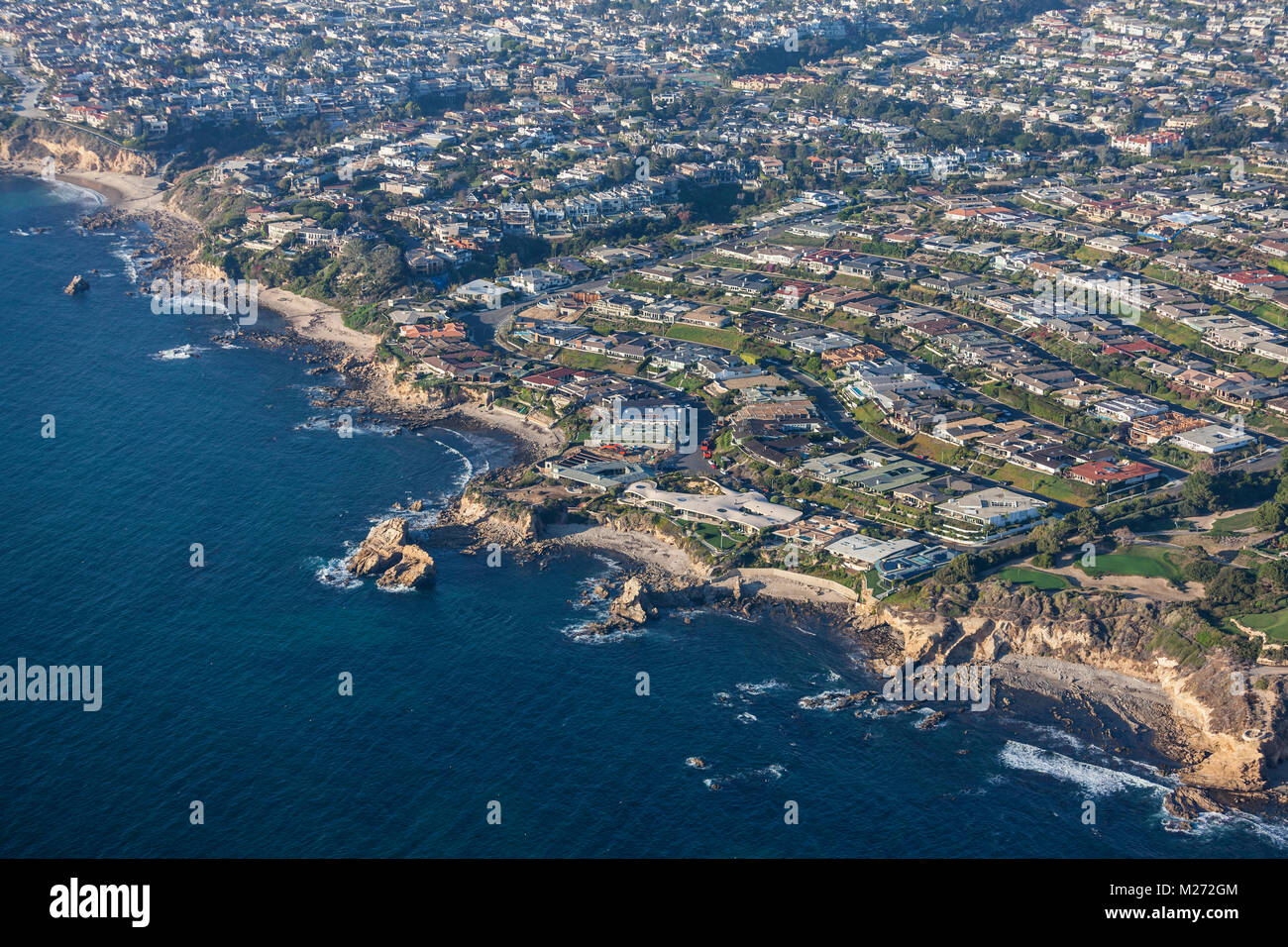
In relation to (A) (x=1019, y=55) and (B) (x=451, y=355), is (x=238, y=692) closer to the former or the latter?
(B) (x=451, y=355)

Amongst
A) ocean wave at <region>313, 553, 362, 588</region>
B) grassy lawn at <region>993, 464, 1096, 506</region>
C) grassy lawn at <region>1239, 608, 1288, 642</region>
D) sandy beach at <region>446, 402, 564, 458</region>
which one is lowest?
ocean wave at <region>313, 553, 362, 588</region>

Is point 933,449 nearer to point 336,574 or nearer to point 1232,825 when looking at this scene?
point 1232,825

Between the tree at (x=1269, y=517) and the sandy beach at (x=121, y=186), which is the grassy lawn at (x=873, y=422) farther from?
the sandy beach at (x=121, y=186)

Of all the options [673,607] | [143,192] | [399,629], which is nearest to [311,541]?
[399,629]

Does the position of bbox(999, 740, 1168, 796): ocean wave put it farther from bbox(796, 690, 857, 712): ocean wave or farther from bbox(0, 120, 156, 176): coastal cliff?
bbox(0, 120, 156, 176): coastal cliff

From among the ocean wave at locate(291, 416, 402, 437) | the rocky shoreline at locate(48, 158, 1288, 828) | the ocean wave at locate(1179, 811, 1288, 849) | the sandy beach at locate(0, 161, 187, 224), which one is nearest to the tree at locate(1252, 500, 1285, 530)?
the rocky shoreline at locate(48, 158, 1288, 828)

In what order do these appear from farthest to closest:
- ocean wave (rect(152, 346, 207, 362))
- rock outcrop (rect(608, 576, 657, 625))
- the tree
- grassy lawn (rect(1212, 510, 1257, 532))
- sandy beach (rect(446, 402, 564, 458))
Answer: ocean wave (rect(152, 346, 207, 362)), sandy beach (rect(446, 402, 564, 458)), grassy lawn (rect(1212, 510, 1257, 532)), the tree, rock outcrop (rect(608, 576, 657, 625))

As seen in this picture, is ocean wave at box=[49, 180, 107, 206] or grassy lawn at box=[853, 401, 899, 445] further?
ocean wave at box=[49, 180, 107, 206]
